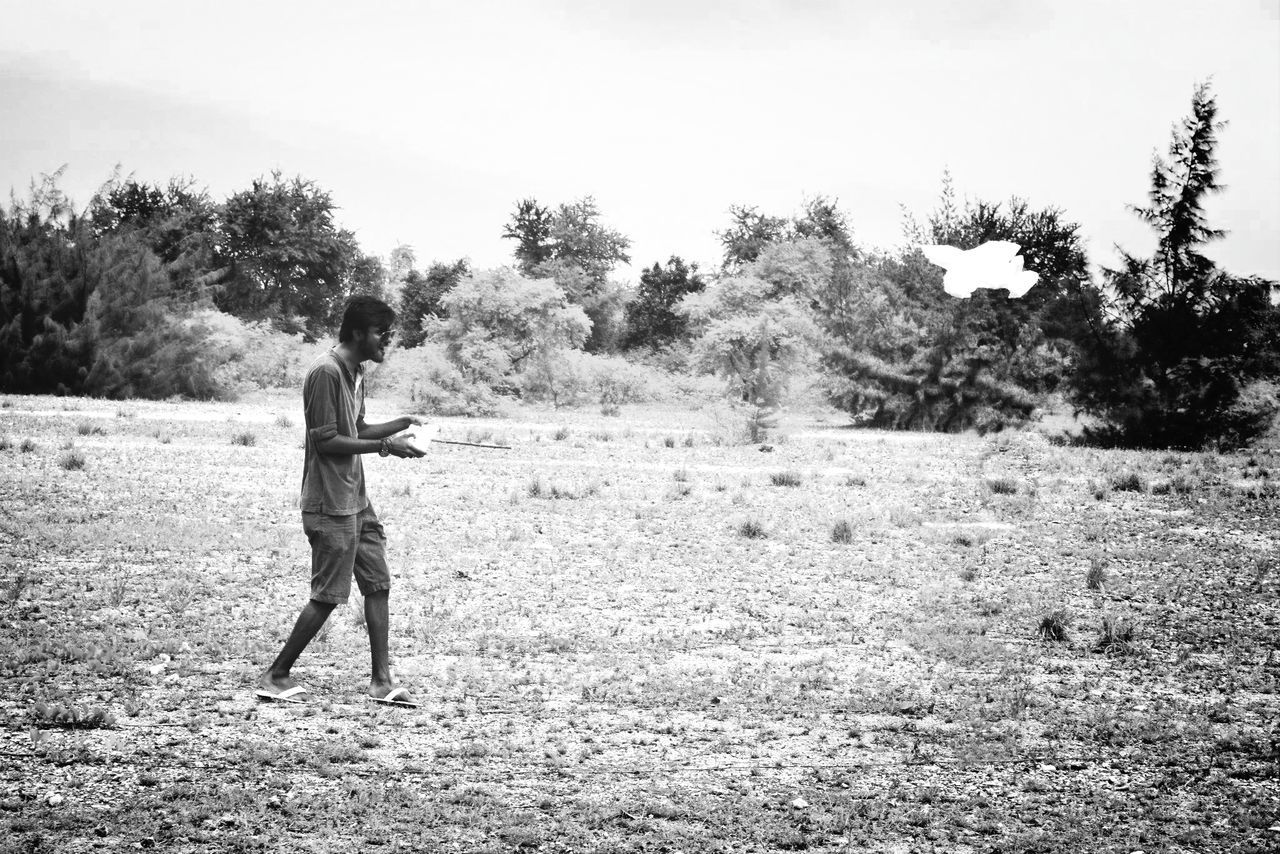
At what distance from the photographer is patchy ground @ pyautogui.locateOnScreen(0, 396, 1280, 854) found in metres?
4.19

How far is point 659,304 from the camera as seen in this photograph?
5231 cm

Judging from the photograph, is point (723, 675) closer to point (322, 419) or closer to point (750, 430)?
point (322, 419)

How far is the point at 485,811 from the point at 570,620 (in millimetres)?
3534

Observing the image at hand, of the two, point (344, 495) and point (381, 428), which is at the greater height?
point (381, 428)

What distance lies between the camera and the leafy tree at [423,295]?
50.0 m

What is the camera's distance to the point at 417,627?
23.9 feet

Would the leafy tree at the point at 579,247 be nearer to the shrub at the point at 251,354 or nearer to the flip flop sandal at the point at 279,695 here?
the shrub at the point at 251,354

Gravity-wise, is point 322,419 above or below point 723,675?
above

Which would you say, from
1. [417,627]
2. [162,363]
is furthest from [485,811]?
[162,363]

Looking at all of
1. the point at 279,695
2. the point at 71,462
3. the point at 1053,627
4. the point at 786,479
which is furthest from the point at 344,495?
the point at 786,479

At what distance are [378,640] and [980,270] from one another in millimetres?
25059

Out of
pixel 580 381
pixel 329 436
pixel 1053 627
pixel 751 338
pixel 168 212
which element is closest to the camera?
pixel 329 436

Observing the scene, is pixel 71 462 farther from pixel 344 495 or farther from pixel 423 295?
pixel 423 295

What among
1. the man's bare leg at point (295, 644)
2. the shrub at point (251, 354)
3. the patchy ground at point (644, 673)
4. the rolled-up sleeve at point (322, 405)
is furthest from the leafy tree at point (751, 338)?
the rolled-up sleeve at point (322, 405)
